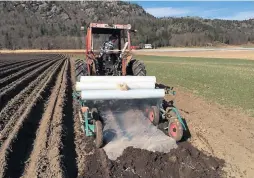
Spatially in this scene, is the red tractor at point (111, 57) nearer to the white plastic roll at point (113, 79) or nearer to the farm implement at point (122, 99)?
the farm implement at point (122, 99)

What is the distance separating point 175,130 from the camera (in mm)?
6914

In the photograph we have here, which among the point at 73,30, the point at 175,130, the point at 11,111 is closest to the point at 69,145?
the point at 175,130

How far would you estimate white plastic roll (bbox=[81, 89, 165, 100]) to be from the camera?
22.7ft

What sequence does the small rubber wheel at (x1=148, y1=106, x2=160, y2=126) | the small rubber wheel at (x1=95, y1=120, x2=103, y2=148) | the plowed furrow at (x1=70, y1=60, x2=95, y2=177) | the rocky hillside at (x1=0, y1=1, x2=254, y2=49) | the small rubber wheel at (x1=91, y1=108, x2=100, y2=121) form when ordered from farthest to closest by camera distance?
the rocky hillside at (x1=0, y1=1, x2=254, y2=49)
the small rubber wheel at (x1=148, y1=106, x2=160, y2=126)
the small rubber wheel at (x1=91, y1=108, x2=100, y2=121)
the small rubber wheel at (x1=95, y1=120, x2=103, y2=148)
the plowed furrow at (x1=70, y1=60, x2=95, y2=177)

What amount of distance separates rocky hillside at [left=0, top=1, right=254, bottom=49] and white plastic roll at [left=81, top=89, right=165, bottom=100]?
1520 inches

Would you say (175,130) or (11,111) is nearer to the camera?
(175,130)

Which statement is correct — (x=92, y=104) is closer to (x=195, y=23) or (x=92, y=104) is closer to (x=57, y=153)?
(x=57, y=153)

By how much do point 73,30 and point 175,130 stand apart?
10685 centimetres

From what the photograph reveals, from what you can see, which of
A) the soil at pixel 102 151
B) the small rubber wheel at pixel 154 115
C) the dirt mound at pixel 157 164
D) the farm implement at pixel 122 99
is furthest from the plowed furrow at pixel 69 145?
the small rubber wheel at pixel 154 115

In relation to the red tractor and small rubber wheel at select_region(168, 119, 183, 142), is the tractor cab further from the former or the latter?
small rubber wheel at select_region(168, 119, 183, 142)

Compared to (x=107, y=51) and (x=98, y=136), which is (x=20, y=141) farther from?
(x=107, y=51)

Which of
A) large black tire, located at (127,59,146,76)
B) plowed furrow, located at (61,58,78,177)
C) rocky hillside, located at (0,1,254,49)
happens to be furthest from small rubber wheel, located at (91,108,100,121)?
rocky hillside, located at (0,1,254,49)

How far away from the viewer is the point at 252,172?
5.62 metres

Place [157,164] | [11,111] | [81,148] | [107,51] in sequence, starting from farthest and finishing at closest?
[107,51] < [11,111] < [81,148] < [157,164]
